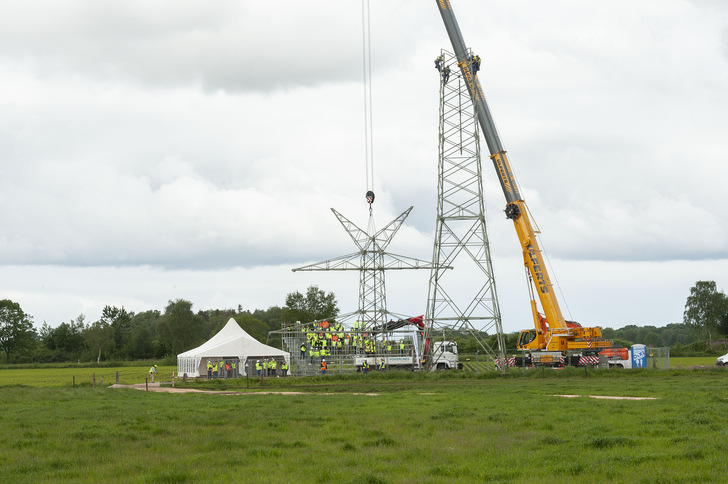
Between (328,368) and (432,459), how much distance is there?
3276cm

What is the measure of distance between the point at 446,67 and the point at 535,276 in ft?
45.9

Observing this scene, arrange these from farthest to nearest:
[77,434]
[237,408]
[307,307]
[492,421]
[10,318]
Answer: [10,318], [307,307], [237,408], [492,421], [77,434]

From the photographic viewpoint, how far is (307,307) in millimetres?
108062

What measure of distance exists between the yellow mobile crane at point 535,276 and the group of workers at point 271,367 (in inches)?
663

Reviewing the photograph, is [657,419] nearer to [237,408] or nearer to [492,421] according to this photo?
[492,421]

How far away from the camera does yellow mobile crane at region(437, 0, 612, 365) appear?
39312 millimetres

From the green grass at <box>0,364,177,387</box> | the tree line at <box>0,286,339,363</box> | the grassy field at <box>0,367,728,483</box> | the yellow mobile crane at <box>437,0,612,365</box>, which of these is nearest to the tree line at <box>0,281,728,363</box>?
the tree line at <box>0,286,339,363</box>

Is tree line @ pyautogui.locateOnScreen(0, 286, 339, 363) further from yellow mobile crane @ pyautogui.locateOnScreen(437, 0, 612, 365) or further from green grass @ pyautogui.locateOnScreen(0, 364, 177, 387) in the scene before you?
yellow mobile crane @ pyautogui.locateOnScreen(437, 0, 612, 365)

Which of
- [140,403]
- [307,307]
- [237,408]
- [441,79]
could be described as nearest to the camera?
[237,408]

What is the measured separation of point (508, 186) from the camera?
40.1 metres

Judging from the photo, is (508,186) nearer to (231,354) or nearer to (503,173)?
(503,173)

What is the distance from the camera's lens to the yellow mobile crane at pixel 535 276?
3931 centimetres

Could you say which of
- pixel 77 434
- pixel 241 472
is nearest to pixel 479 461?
pixel 241 472

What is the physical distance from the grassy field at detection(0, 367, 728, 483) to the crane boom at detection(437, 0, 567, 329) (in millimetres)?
16039
